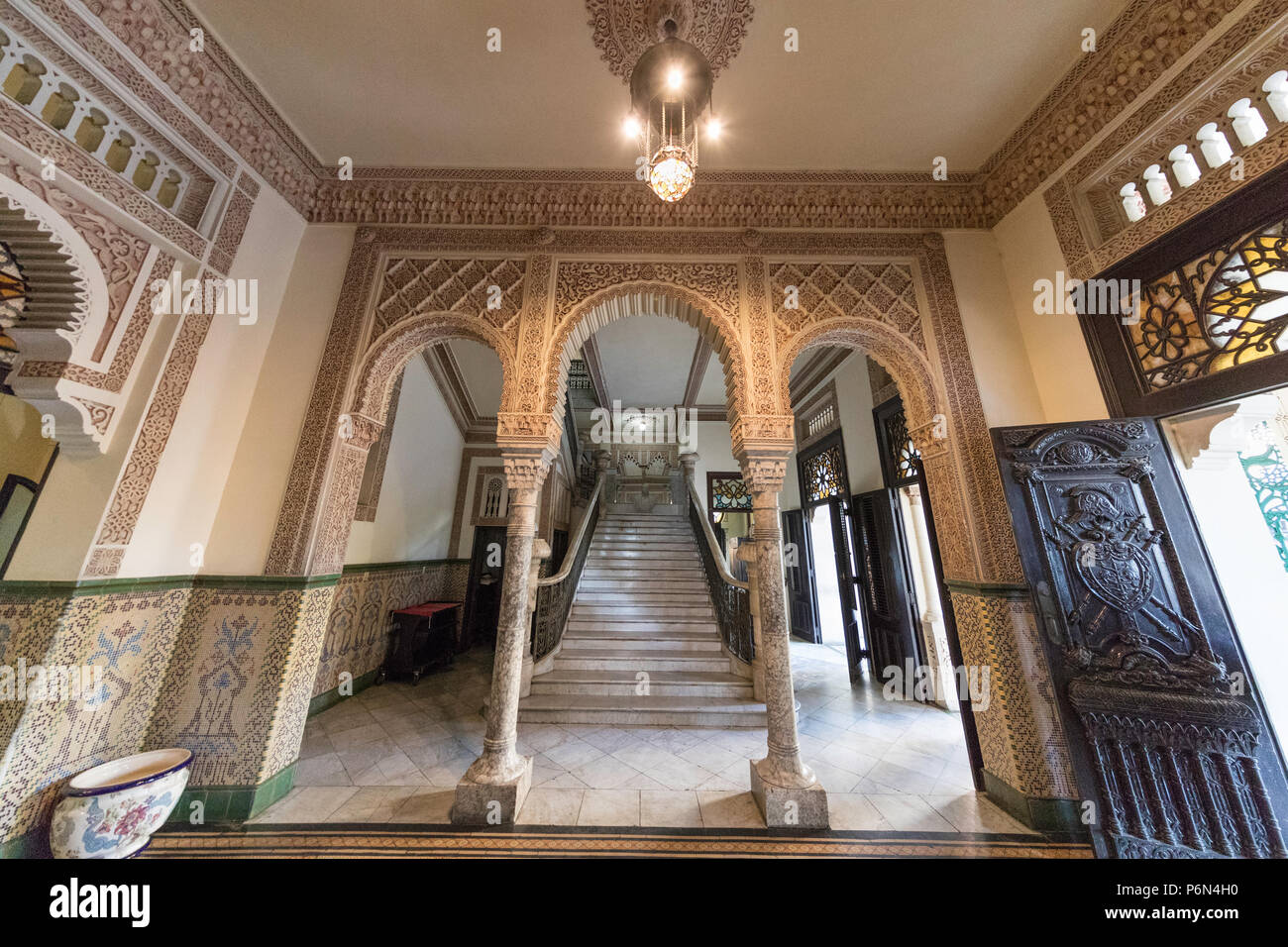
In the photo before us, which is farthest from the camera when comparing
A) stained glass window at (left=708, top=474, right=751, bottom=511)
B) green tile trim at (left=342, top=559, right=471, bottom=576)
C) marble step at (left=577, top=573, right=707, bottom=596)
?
stained glass window at (left=708, top=474, right=751, bottom=511)

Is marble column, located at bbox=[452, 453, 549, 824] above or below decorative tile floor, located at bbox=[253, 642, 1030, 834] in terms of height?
above

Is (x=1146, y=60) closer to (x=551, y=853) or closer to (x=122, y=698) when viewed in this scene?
(x=551, y=853)

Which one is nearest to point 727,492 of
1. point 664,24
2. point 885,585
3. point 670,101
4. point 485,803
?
point 885,585

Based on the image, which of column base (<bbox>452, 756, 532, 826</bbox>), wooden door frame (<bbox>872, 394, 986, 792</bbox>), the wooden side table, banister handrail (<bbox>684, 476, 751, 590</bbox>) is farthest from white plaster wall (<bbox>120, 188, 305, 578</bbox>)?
wooden door frame (<bbox>872, 394, 986, 792</bbox>)

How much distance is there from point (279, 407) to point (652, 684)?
362 centimetres

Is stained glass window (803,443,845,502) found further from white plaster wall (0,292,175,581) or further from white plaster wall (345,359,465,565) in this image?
white plaster wall (0,292,175,581)

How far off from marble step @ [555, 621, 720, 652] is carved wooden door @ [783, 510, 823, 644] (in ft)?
9.03

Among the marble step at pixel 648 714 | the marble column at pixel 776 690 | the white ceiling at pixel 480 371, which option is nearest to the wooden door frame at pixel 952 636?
the marble column at pixel 776 690

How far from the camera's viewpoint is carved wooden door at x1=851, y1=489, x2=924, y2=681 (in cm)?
421

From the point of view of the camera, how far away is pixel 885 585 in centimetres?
445

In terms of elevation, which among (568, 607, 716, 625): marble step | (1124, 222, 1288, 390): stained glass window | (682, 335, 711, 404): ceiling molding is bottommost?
(568, 607, 716, 625): marble step

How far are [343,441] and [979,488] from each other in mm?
4108

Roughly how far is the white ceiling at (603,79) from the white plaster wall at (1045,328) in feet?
1.87
